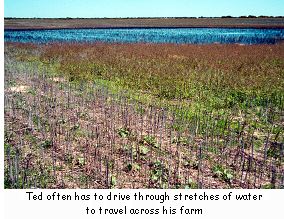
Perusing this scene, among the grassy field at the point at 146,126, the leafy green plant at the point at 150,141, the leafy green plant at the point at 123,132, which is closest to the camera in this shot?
the grassy field at the point at 146,126

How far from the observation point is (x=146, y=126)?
7.10 metres

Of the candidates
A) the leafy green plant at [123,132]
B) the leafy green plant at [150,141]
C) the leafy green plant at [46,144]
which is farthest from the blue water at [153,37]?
the leafy green plant at [46,144]

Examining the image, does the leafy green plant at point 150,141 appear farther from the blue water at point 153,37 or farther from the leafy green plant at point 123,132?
the blue water at point 153,37

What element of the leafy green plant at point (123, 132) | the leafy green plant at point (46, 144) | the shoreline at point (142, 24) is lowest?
the leafy green plant at point (46, 144)

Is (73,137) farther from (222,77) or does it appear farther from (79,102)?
(222,77)

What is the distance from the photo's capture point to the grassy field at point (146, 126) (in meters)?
4.93

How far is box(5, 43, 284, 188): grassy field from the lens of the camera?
4.93m

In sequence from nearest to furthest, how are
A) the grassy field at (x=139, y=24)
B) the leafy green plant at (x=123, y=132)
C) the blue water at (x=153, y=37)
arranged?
the leafy green plant at (x=123, y=132)
the blue water at (x=153, y=37)
the grassy field at (x=139, y=24)

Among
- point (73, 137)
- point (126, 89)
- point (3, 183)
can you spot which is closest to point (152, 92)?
point (126, 89)

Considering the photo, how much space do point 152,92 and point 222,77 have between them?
298cm

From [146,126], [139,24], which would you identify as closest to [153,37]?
[146,126]

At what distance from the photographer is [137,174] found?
5020 millimetres

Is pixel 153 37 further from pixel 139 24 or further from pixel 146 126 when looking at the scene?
pixel 139 24
